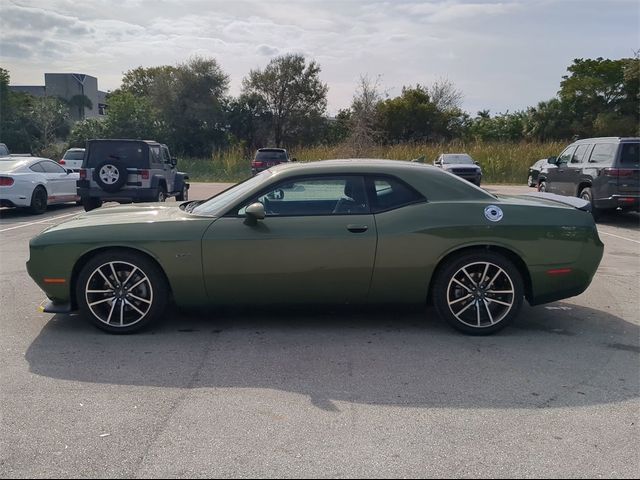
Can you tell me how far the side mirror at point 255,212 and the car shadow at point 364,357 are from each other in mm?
1013

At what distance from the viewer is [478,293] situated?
5051 millimetres

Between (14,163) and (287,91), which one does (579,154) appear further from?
(287,91)

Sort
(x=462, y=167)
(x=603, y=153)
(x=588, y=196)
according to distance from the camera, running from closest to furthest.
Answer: (x=603, y=153) → (x=588, y=196) → (x=462, y=167)

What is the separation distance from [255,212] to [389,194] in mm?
1205

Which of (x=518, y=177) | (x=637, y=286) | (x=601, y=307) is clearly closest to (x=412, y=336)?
(x=601, y=307)

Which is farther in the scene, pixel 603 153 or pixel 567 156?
pixel 567 156

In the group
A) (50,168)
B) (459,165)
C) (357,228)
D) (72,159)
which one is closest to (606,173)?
(357,228)

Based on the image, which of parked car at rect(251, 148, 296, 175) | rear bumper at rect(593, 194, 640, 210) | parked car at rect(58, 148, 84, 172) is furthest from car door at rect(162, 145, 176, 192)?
parked car at rect(58, 148, 84, 172)

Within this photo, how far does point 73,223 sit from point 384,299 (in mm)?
2887

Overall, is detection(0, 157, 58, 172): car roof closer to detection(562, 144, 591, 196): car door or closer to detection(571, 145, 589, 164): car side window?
detection(562, 144, 591, 196): car door

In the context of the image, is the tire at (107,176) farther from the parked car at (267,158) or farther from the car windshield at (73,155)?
the car windshield at (73,155)

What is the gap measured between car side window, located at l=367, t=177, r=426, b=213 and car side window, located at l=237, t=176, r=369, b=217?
0.28 feet

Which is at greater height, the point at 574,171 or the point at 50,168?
the point at 574,171

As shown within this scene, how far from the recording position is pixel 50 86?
62656 millimetres
